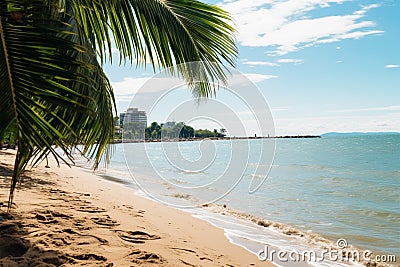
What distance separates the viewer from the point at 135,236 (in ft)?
14.1

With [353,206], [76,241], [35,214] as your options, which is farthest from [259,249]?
[353,206]

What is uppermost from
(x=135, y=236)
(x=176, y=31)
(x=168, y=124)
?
(x=176, y=31)

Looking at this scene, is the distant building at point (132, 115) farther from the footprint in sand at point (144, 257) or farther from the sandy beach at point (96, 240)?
the footprint in sand at point (144, 257)

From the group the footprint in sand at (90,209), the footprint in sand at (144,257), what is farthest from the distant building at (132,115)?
the footprint in sand at (144,257)

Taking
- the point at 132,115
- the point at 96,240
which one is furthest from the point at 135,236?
the point at 132,115

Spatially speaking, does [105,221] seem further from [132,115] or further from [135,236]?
[132,115]

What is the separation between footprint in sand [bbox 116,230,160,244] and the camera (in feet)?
13.5

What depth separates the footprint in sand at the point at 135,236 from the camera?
412 centimetres

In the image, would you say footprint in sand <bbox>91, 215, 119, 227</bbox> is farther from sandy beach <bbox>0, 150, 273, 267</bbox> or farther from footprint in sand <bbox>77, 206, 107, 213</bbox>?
footprint in sand <bbox>77, 206, 107, 213</bbox>

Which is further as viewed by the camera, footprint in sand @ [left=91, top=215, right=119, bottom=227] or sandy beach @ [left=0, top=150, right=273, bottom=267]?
footprint in sand @ [left=91, top=215, right=119, bottom=227]

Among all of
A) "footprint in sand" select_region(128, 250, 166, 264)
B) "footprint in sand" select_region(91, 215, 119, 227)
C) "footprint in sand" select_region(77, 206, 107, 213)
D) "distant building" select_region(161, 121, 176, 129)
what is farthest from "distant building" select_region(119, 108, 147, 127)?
"footprint in sand" select_region(128, 250, 166, 264)

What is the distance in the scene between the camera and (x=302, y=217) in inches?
358

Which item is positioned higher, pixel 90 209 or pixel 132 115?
pixel 132 115

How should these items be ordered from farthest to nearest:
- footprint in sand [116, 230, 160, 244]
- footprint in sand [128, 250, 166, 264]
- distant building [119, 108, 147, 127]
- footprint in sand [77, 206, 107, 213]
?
footprint in sand [77, 206, 107, 213], distant building [119, 108, 147, 127], footprint in sand [116, 230, 160, 244], footprint in sand [128, 250, 166, 264]
